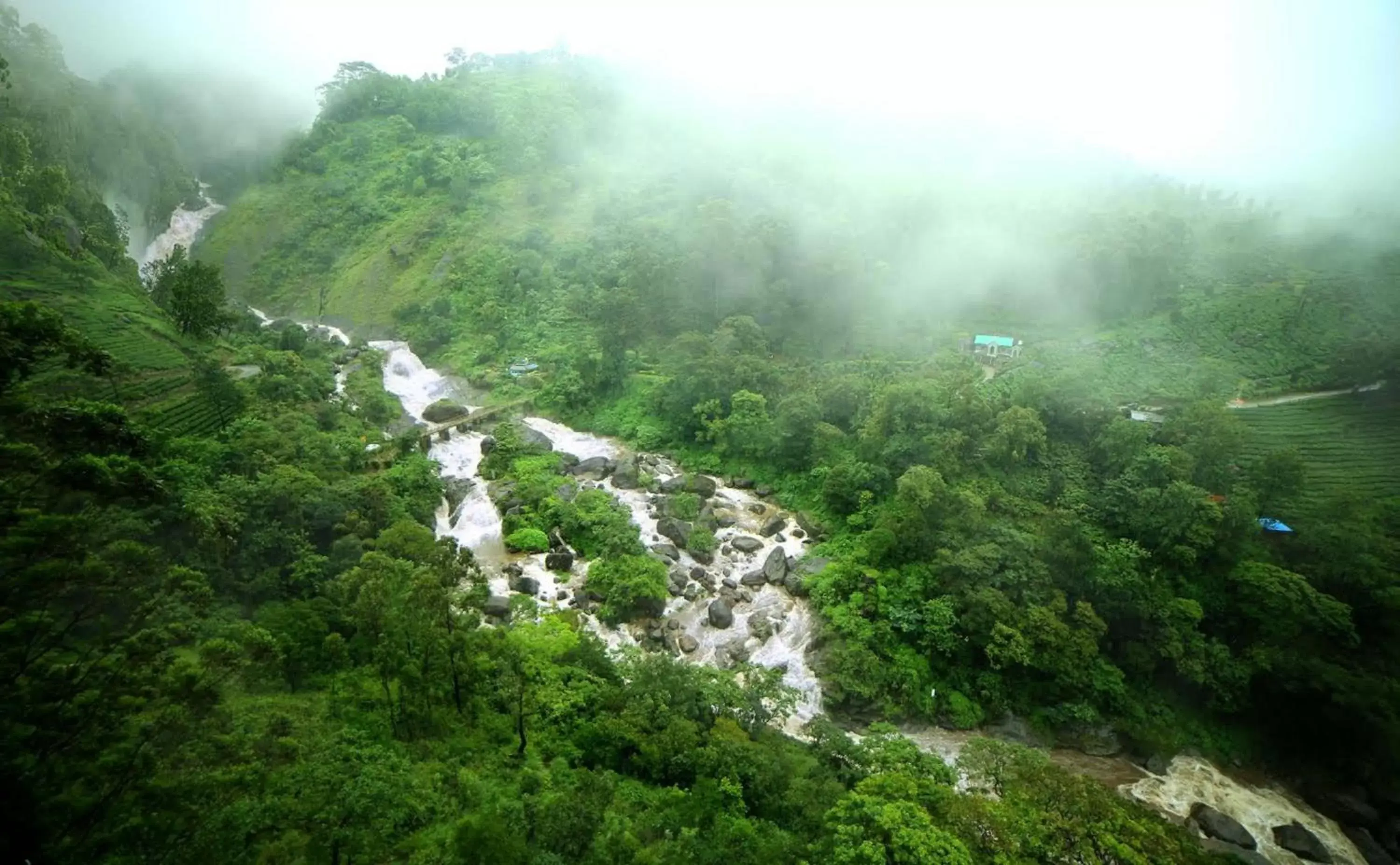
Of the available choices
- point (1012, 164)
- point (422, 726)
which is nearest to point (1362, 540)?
point (422, 726)

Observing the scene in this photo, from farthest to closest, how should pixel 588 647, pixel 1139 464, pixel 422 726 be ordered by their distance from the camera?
pixel 1139 464
pixel 588 647
pixel 422 726

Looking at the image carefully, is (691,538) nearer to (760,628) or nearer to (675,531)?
(675,531)

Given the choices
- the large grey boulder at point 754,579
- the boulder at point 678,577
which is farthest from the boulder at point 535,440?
the large grey boulder at point 754,579

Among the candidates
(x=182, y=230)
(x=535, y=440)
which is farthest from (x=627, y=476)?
(x=182, y=230)

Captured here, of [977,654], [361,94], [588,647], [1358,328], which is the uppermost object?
[361,94]

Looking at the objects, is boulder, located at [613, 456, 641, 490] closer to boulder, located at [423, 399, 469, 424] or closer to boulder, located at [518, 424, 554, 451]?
boulder, located at [518, 424, 554, 451]

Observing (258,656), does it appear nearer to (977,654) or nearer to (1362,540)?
(977,654)
